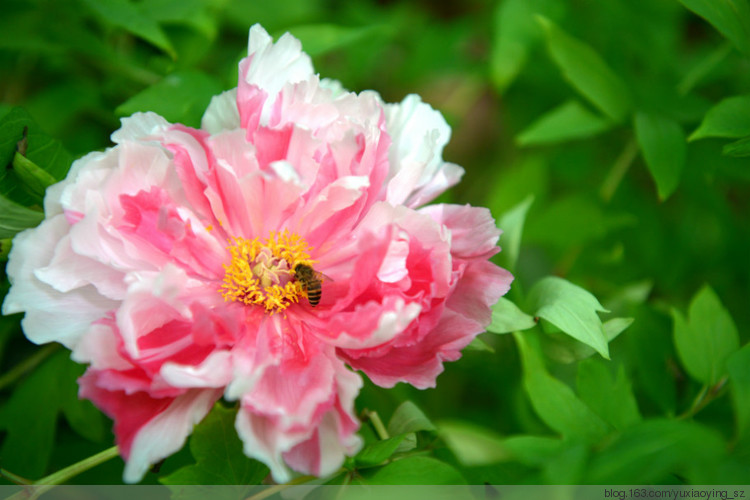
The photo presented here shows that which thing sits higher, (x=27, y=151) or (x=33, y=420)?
(x=27, y=151)

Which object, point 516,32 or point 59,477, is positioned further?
point 516,32

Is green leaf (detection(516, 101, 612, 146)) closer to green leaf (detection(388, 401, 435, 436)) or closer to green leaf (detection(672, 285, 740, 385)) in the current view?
green leaf (detection(672, 285, 740, 385))

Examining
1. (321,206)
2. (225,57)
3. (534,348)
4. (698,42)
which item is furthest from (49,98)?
(698,42)

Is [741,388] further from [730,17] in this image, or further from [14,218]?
[14,218]

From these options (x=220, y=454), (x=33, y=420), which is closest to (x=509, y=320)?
(x=220, y=454)

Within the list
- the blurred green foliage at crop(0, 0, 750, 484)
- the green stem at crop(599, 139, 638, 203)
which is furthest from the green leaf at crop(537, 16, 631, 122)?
the green stem at crop(599, 139, 638, 203)

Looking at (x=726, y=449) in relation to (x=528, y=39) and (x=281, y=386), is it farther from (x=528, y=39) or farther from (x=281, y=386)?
(x=528, y=39)
